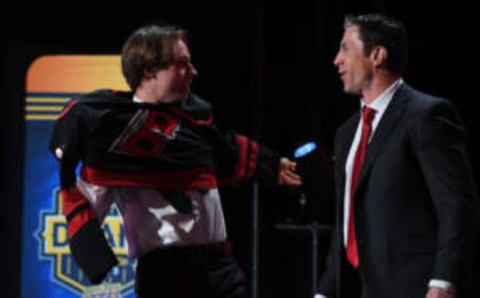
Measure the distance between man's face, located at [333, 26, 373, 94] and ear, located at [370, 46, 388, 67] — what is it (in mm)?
18

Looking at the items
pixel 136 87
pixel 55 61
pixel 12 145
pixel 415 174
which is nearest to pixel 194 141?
pixel 136 87

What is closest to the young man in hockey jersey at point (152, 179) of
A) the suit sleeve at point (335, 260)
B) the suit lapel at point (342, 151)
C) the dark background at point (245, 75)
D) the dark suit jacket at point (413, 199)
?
the suit sleeve at point (335, 260)

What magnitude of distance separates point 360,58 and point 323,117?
2.02 metres

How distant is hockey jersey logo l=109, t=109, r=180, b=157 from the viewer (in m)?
2.86

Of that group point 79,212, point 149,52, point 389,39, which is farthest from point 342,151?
point 79,212

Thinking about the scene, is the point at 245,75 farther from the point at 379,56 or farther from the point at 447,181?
the point at 447,181

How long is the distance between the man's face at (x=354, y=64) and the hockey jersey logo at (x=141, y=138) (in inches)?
23.4

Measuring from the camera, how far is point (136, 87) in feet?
9.80

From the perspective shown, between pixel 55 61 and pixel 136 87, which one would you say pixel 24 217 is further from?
pixel 136 87

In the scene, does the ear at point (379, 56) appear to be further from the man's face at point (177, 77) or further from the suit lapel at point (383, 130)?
the man's face at point (177, 77)

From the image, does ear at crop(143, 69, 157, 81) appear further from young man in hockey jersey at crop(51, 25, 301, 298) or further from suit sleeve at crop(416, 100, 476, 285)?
suit sleeve at crop(416, 100, 476, 285)

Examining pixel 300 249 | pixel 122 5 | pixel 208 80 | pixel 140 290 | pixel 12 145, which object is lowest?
pixel 300 249

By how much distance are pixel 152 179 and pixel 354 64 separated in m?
0.74

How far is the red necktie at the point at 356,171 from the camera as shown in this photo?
8.69 feet
